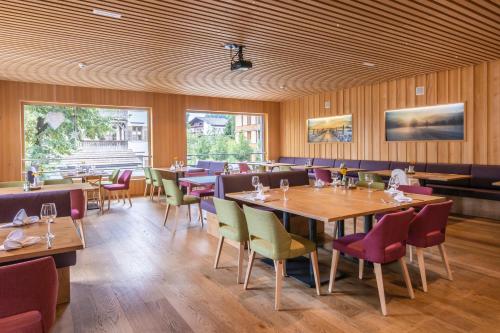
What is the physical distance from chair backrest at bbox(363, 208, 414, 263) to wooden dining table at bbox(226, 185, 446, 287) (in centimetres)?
20

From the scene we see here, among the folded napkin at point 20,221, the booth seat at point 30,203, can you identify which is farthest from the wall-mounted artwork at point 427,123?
the folded napkin at point 20,221

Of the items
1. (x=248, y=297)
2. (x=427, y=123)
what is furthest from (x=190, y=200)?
(x=427, y=123)

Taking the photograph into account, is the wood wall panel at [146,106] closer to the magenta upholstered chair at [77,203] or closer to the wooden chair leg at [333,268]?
the magenta upholstered chair at [77,203]

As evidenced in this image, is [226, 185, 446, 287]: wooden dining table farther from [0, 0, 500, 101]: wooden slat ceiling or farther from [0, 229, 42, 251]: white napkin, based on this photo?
[0, 0, 500, 101]: wooden slat ceiling

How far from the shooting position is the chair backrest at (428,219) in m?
3.09

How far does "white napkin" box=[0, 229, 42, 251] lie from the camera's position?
2053mm

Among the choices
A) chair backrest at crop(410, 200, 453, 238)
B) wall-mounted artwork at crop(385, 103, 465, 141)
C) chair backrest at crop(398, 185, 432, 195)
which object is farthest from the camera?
wall-mounted artwork at crop(385, 103, 465, 141)

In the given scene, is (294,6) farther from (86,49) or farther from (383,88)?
(383,88)

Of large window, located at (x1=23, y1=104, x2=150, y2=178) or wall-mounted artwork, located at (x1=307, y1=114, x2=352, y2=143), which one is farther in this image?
wall-mounted artwork, located at (x1=307, y1=114, x2=352, y2=143)

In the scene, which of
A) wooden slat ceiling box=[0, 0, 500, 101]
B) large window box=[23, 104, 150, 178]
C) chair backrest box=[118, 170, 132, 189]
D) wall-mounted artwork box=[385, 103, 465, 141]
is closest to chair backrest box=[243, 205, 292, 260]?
wooden slat ceiling box=[0, 0, 500, 101]

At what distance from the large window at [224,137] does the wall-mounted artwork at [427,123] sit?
4870 mm

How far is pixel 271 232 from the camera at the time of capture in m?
2.80

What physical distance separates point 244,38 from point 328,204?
3.02 metres

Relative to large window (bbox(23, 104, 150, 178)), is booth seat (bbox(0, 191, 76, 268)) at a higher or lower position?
lower
